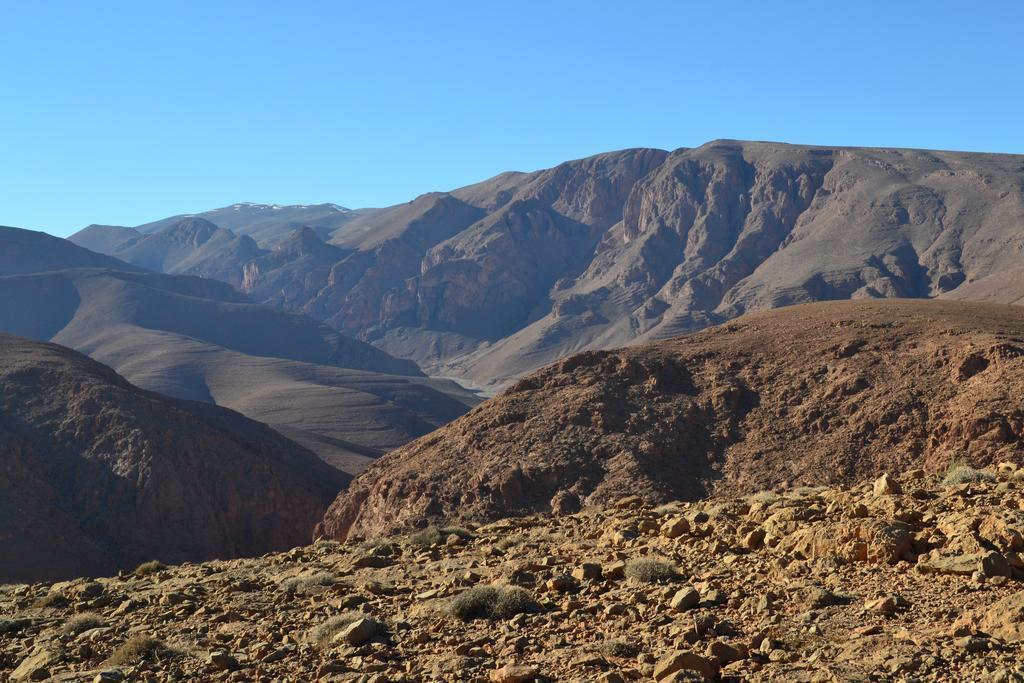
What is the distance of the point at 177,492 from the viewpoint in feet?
148

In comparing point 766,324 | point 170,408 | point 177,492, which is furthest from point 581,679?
point 170,408

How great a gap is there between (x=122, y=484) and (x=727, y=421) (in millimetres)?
26360

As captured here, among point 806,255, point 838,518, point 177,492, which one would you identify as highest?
point 806,255

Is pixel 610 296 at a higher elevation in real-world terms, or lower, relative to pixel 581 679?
higher

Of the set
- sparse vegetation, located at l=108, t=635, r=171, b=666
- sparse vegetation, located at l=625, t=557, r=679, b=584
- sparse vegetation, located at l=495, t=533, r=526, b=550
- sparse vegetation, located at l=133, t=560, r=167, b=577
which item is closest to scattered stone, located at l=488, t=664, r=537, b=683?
sparse vegetation, located at l=625, t=557, r=679, b=584

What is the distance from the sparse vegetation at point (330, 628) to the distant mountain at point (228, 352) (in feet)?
179

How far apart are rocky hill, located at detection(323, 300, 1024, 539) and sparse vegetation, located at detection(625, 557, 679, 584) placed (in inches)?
654

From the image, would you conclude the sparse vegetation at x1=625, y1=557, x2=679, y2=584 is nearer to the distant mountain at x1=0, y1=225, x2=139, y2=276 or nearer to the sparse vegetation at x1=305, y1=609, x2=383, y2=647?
the sparse vegetation at x1=305, y1=609, x2=383, y2=647

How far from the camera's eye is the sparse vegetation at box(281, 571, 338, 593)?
1320cm

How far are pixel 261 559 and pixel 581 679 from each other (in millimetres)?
9858

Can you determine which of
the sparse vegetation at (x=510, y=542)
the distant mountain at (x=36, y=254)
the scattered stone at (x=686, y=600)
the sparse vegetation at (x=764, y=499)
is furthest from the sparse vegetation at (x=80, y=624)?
the distant mountain at (x=36, y=254)

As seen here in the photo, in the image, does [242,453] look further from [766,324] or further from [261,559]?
[261,559]

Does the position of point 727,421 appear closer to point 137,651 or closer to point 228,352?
point 137,651

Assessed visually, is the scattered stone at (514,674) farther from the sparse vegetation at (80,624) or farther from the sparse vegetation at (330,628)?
the sparse vegetation at (80,624)
